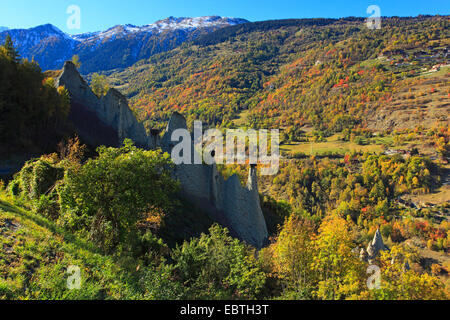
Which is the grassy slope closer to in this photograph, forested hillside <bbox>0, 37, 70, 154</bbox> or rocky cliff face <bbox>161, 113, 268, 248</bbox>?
rocky cliff face <bbox>161, 113, 268, 248</bbox>

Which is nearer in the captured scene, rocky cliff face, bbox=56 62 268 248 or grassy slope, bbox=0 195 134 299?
grassy slope, bbox=0 195 134 299

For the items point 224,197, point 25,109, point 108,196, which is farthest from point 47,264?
point 25,109

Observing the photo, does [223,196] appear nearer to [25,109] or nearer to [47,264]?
[47,264]

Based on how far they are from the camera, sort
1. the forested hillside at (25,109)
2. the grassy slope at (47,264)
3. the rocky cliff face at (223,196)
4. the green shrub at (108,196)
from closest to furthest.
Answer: the grassy slope at (47,264) < the green shrub at (108,196) < the rocky cliff face at (223,196) < the forested hillside at (25,109)

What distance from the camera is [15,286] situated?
27.4ft

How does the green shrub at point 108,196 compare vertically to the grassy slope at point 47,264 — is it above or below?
above

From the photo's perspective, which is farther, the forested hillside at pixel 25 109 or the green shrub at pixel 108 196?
the forested hillside at pixel 25 109

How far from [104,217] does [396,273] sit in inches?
640

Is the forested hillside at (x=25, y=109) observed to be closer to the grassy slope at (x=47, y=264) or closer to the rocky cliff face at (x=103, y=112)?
the rocky cliff face at (x=103, y=112)

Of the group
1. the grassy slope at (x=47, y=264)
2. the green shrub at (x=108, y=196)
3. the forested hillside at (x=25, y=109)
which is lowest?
the grassy slope at (x=47, y=264)

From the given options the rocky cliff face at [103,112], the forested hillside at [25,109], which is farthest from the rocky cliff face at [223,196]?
the forested hillside at [25,109]

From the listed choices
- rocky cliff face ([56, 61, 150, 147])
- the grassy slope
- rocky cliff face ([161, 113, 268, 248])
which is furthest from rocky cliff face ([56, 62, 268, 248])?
the grassy slope
